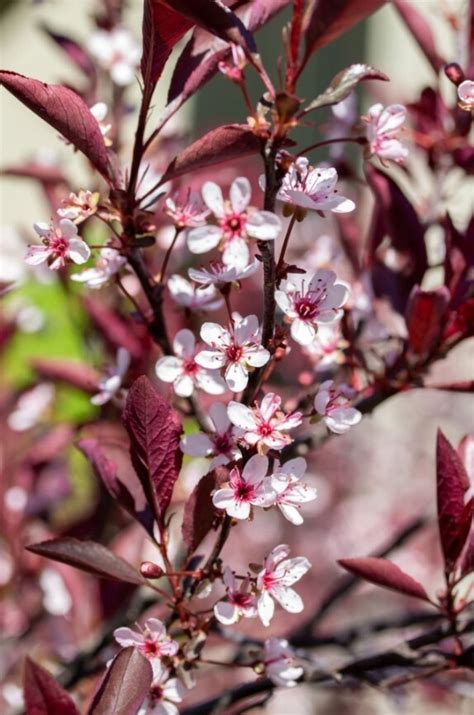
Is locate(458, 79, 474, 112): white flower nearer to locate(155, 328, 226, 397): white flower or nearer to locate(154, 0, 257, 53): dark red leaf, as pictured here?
locate(154, 0, 257, 53): dark red leaf

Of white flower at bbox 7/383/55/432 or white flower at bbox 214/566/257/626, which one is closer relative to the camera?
white flower at bbox 214/566/257/626

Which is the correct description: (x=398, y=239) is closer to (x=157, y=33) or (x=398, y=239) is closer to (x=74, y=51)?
(x=157, y=33)

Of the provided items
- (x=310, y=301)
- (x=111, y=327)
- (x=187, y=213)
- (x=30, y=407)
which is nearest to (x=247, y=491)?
(x=310, y=301)

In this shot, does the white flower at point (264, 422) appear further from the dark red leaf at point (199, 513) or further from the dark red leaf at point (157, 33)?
the dark red leaf at point (157, 33)

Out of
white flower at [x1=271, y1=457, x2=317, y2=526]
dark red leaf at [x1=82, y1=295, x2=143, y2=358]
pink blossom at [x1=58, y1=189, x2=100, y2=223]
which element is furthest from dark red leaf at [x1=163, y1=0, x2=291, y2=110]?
dark red leaf at [x1=82, y1=295, x2=143, y2=358]

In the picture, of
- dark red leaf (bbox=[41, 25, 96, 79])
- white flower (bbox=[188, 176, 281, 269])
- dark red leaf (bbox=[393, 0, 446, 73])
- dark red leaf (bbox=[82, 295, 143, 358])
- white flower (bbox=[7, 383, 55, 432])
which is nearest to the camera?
white flower (bbox=[188, 176, 281, 269])

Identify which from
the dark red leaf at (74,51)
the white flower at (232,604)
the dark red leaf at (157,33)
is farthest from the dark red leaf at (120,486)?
the dark red leaf at (74,51)
